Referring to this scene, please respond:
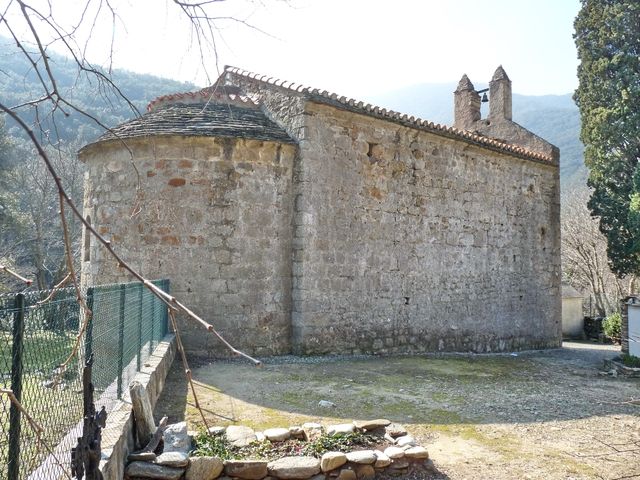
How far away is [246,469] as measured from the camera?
374cm

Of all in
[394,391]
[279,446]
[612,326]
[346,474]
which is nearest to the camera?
[346,474]

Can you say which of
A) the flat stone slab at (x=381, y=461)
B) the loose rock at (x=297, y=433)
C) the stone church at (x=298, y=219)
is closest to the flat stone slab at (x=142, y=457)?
the loose rock at (x=297, y=433)

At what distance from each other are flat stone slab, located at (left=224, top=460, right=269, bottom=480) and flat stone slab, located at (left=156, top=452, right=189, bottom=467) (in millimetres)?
297

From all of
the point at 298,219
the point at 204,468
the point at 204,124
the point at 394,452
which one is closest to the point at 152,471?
the point at 204,468

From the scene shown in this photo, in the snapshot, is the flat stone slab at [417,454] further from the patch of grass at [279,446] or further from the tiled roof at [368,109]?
the tiled roof at [368,109]

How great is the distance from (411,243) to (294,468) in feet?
23.1

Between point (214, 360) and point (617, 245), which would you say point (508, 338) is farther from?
point (214, 360)

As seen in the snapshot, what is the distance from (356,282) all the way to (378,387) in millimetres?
2871

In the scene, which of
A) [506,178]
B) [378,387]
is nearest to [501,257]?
[506,178]

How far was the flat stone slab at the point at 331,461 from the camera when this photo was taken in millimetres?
3879

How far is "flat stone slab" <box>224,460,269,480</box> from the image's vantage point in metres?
3.73

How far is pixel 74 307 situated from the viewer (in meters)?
3.14

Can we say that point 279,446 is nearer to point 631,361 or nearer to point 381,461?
point 381,461

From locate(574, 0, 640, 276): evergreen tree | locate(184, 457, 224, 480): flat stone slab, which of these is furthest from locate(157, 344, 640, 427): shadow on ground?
locate(574, 0, 640, 276): evergreen tree
